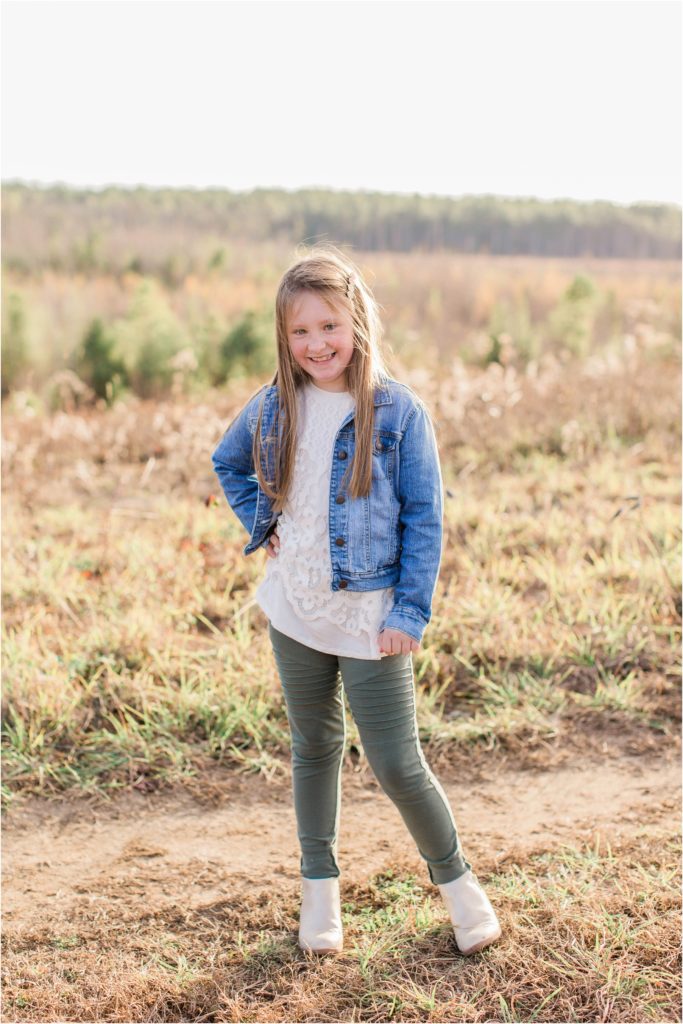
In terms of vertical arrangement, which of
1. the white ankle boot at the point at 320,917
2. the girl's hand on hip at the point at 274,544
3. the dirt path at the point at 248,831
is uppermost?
the girl's hand on hip at the point at 274,544

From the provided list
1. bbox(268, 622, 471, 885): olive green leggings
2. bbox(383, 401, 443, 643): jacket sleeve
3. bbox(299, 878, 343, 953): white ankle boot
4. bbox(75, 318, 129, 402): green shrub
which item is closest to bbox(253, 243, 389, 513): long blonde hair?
bbox(383, 401, 443, 643): jacket sleeve

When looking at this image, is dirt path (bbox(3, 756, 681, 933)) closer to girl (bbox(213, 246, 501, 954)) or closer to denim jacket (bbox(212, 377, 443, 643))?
girl (bbox(213, 246, 501, 954))

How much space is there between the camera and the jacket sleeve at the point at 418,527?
7.77 feet

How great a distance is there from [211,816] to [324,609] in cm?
137

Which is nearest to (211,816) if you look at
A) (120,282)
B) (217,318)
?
(217,318)

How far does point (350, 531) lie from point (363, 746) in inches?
23.4

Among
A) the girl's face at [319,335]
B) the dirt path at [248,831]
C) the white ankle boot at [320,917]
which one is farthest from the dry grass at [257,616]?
the girl's face at [319,335]

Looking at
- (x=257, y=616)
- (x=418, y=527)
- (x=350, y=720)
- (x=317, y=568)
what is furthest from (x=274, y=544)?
(x=257, y=616)

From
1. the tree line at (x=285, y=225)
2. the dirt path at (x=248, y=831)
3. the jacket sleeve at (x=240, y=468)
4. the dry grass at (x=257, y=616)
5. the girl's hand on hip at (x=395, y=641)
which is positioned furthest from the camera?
the tree line at (x=285, y=225)

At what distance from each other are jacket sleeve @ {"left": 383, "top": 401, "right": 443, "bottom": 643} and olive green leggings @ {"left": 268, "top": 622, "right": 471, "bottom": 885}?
0.15 metres

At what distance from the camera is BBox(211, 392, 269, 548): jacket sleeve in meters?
2.59

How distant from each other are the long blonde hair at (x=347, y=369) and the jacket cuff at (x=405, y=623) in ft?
1.03

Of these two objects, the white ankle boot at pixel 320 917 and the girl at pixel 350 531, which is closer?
the girl at pixel 350 531

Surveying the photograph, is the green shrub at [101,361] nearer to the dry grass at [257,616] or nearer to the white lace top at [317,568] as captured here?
the dry grass at [257,616]
